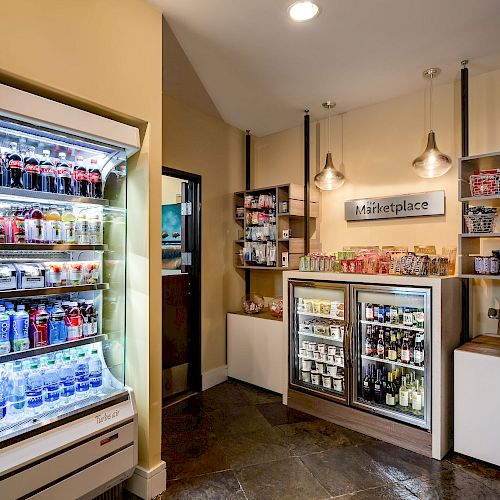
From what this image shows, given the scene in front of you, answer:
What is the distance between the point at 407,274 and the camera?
2889 mm

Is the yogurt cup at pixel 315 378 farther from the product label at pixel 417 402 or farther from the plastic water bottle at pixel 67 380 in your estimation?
the plastic water bottle at pixel 67 380

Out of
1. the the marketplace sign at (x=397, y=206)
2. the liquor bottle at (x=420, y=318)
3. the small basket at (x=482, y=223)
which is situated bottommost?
the liquor bottle at (x=420, y=318)

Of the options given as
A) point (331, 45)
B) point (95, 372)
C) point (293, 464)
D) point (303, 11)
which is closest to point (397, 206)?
point (331, 45)

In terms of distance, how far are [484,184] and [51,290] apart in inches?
111

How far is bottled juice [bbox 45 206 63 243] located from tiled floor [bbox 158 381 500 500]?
1.60 meters

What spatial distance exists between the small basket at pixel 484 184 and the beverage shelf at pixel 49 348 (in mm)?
2652

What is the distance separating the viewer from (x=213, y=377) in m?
4.07

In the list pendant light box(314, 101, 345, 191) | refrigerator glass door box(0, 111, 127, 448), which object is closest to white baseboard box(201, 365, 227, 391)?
refrigerator glass door box(0, 111, 127, 448)

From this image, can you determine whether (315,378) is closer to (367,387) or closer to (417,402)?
(367,387)

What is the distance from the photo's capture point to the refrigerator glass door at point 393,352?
9.07 feet

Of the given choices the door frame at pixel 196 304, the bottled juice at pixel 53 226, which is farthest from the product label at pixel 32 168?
the door frame at pixel 196 304

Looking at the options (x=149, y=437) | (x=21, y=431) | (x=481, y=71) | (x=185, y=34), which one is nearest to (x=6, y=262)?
(x=21, y=431)

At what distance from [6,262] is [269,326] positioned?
2511mm

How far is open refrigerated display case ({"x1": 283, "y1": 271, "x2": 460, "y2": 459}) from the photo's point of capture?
2670 millimetres
